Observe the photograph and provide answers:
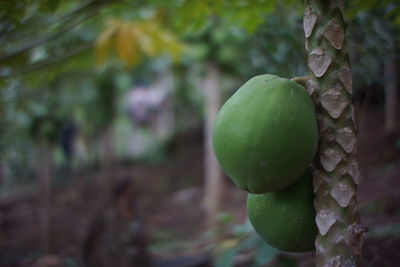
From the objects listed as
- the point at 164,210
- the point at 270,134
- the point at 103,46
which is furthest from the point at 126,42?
the point at 164,210

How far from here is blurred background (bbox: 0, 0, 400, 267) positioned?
2047 mm

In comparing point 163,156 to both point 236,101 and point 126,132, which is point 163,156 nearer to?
point 126,132

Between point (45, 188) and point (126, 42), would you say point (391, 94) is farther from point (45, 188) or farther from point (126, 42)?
point (45, 188)

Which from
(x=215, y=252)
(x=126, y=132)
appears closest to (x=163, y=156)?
(x=126, y=132)

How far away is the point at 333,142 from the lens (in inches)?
36.6

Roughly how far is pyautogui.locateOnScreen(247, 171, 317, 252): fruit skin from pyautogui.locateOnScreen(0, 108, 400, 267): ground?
1.00 meters

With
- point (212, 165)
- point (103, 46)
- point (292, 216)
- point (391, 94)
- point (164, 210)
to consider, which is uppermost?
point (103, 46)

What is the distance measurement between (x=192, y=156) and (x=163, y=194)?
6.04 ft

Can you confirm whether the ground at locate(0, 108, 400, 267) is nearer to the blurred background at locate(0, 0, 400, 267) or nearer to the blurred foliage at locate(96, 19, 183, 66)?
the blurred background at locate(0, 0, 400, 267)

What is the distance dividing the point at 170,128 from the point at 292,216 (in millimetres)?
10345

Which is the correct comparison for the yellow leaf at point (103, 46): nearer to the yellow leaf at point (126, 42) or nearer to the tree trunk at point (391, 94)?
the yellow leaf at point (126, 42)

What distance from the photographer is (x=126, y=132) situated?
47.3ft

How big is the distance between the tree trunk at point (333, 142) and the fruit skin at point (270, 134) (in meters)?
0.05

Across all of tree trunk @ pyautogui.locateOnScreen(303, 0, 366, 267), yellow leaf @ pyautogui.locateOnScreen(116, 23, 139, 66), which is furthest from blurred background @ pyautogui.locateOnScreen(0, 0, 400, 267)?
tree trunk @ pyautogui.locateOnScreen(303, 0, 366, 267)
